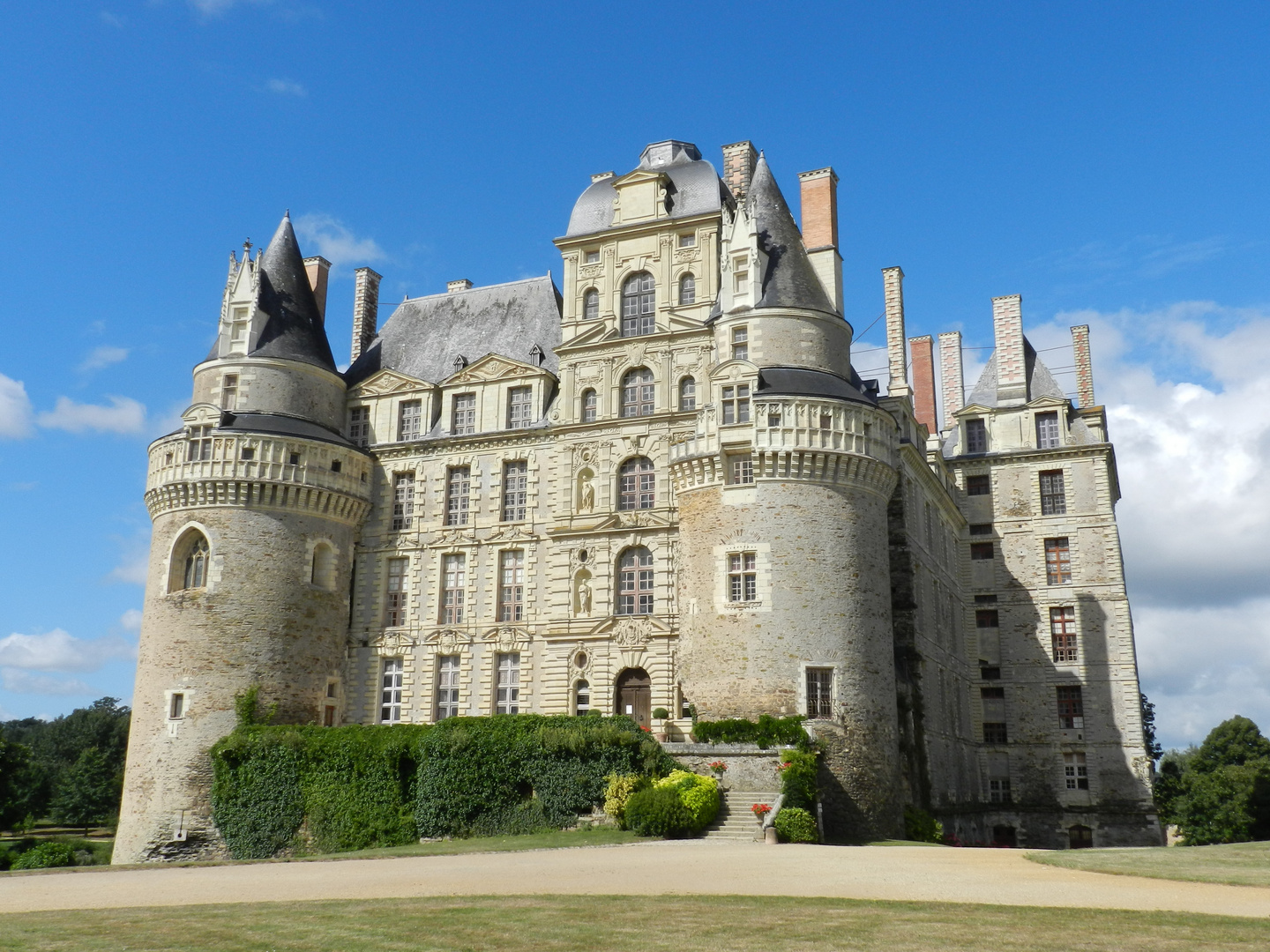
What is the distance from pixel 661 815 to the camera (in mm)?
24625

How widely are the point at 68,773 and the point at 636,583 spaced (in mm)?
42507

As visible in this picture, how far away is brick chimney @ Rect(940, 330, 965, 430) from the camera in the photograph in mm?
47594

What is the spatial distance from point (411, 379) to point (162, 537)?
915 centimetres

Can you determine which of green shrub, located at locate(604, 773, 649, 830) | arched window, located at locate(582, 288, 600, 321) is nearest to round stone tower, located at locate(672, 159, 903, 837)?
green shrub, located at locate(604, 773, 649, 830)

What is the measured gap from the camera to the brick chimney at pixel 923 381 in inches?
1838

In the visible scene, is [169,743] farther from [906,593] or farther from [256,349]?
[906,593]

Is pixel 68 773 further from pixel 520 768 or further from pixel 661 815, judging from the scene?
pixel 661 815

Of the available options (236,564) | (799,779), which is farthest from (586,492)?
(799,779)

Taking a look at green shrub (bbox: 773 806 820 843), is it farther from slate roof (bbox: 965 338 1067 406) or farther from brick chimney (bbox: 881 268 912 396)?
slate roof (bbox: 965 338 1067 406)

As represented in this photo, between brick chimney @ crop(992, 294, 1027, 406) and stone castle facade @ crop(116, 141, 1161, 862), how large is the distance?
638 centimetres

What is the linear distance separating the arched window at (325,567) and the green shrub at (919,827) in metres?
18.2

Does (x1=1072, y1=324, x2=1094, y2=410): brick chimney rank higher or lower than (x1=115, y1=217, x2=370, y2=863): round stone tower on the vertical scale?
higher

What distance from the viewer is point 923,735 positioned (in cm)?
3431

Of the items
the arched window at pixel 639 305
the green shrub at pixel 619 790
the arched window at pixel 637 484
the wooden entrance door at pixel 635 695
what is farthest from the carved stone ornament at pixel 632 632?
the arched window at pixel 639 305
